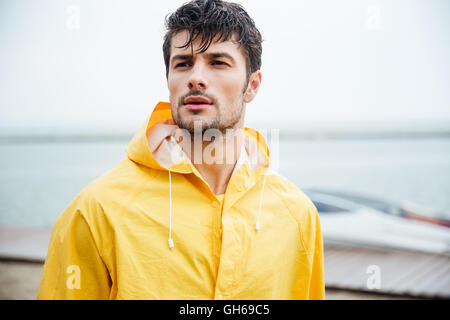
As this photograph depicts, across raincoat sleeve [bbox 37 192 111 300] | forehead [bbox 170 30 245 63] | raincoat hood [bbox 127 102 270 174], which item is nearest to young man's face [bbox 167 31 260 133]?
forehead [bbox 170 30 245 63]

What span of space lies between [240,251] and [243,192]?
0.84 feet

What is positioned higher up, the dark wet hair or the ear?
the dark wet hair

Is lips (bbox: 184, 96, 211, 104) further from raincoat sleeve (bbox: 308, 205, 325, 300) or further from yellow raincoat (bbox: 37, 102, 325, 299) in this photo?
raincoat sleeve (bbox: 308, 205, 325, 300)

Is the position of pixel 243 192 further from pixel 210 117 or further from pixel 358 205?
pixel 358 205

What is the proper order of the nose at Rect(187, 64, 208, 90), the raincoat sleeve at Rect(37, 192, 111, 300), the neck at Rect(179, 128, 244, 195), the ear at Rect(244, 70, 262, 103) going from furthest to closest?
the ear at Rect(244, 70, 262, 103) → the neck at Rect(179, 128, 244, 195) → the nose at Rect(187, 64, 208, 90) → the raincoat sleeve at Rect(37, 192, 111, 300)

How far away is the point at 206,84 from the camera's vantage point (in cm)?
152

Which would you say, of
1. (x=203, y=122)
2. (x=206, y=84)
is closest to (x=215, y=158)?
(x=203, y=122)

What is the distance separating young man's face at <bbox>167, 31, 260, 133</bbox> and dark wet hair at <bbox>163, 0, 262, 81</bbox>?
0.03m

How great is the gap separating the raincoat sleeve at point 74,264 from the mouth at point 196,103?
0.54 metres

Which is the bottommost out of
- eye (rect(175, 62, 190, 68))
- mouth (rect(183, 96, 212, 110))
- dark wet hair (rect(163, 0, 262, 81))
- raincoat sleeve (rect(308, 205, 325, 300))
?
raincoat sleeve (rect(308, 205, 325, 300))

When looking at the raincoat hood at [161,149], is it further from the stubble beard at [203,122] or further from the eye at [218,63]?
the eye at [218,63]

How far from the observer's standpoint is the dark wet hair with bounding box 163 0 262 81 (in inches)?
61.6
